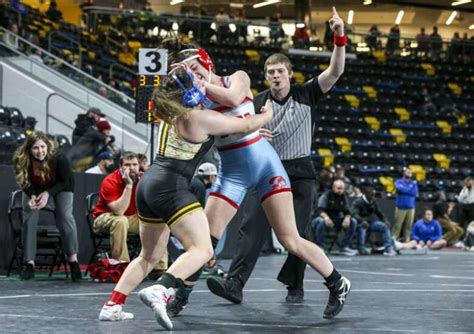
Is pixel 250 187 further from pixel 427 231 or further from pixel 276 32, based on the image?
pixel 276 32

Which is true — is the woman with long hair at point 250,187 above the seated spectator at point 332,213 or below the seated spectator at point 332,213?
above

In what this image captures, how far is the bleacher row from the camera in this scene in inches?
1048

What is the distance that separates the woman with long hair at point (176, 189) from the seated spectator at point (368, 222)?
11.7 metres

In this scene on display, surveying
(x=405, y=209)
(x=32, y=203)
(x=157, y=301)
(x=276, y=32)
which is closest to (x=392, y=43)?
(x=276, y=32)

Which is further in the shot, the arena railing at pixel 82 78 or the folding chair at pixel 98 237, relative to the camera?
the arena railing at pixel 82 78

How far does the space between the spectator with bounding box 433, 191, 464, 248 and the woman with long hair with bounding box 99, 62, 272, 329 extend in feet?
52.7

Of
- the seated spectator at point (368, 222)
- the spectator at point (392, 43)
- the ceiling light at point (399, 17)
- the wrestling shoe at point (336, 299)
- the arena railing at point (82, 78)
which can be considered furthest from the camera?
the ceiling light at point (399, 17)

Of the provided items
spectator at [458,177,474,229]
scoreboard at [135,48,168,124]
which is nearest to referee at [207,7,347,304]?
scoreboard at [135,48,168,124]

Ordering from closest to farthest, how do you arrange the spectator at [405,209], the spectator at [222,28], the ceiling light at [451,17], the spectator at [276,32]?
the spectator at [405,209]
the spectator at [222,28]
the spectator at [276,32]
the ceiling light at [451,17]

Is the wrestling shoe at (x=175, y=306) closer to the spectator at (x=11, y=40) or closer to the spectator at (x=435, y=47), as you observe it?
the spectator at (x=11, y=40)

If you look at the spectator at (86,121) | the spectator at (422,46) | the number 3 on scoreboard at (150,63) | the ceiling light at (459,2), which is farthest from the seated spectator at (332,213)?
the ceiling light at (459,2)

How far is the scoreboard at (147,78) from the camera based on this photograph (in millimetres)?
12508

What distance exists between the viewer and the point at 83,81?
790 inches

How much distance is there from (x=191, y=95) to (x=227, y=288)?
2098mm
